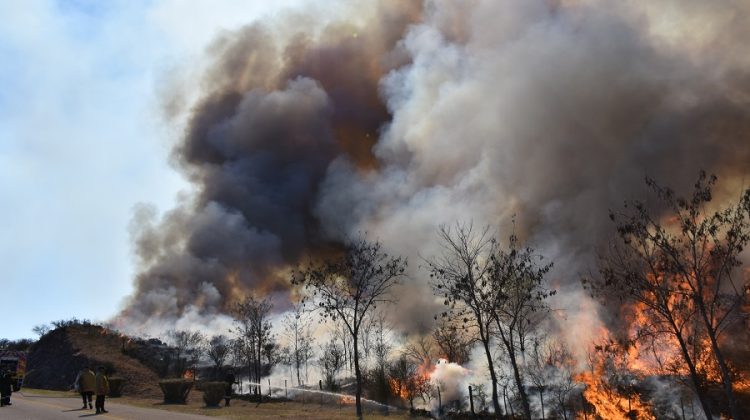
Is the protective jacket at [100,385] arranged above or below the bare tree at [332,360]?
above

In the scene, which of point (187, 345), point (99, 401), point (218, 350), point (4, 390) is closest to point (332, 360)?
point (218, 350)

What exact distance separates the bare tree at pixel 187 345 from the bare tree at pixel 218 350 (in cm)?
110

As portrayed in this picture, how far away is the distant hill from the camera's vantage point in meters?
41.6

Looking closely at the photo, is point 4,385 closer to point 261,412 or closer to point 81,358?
point 261,412

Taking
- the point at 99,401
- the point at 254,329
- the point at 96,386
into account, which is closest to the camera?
the point at 99,401

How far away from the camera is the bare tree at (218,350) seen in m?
52.2

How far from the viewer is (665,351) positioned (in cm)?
3541

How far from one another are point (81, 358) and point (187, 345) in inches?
434

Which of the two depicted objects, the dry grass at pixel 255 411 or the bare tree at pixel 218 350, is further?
the bare tree at pixel 218 350

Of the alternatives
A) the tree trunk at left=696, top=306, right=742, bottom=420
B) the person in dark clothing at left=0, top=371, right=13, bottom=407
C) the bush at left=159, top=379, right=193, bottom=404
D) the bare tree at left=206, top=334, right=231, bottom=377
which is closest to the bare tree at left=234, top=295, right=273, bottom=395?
the bare tree at left=206, top=334, right=231, bottom=377

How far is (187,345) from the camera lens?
55.0 meters

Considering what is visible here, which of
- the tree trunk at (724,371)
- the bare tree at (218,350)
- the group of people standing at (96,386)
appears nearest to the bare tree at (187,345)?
the bare tree at (218,350)

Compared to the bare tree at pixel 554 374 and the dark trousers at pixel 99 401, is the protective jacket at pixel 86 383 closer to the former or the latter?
the dark trousers at pixel 99 401

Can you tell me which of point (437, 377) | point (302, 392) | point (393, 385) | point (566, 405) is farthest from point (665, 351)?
point (302, 392)
